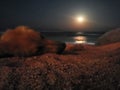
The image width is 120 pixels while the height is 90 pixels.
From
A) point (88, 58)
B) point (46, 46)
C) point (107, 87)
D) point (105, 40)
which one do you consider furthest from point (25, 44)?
point (105, 40)

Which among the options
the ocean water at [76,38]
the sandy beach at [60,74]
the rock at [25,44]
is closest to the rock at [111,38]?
the rock at [25,44]

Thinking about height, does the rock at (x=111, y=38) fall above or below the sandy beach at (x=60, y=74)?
above

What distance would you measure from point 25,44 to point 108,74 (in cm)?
333

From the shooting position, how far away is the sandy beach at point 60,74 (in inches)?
246

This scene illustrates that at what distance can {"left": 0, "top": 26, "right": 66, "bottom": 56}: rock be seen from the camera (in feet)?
29.5

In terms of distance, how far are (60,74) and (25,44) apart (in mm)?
2798

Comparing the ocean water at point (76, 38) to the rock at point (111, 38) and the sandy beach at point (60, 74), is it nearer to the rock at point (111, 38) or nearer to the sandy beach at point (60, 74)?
the rock at point (111, 38)

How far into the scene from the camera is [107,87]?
630 cm

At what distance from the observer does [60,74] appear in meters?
6.72

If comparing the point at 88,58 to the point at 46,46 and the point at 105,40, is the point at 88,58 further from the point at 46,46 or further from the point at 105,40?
the point at 105,40

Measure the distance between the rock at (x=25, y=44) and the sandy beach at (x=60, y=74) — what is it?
981 mm

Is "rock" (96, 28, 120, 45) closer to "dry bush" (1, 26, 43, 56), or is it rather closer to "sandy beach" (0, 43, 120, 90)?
"dry bush" (1, 26, 43, 56)

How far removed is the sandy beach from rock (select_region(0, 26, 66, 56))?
981 mm

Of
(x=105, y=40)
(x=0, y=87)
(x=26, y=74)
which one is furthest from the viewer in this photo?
(x=105, y=40)
